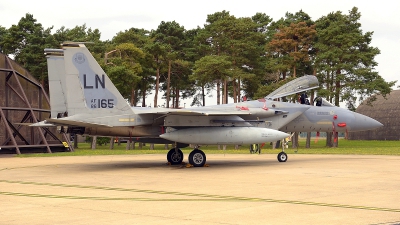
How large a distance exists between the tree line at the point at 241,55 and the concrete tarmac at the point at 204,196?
38.3 metres

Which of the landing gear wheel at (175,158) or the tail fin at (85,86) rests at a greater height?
the tail fin at (85,86)

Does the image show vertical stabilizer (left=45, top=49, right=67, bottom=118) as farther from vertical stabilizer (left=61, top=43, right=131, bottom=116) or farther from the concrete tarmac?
the concrete tarmac

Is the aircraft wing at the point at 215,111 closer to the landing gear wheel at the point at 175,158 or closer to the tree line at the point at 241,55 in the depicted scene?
the landing gear wheel at the point at 175,158

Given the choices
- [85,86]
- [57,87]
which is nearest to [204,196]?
[85,86]

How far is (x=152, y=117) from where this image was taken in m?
21.1

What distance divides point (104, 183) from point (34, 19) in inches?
2458

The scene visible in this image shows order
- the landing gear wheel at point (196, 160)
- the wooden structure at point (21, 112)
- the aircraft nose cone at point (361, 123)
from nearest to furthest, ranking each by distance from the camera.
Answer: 1. the landing gear wheel at point (196, 160)
2. the aircraft nose cone at point (361, 123)
3. the wooden structure at point (21, 112)

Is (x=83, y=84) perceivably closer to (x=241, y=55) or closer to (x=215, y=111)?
(x=215, y=111)

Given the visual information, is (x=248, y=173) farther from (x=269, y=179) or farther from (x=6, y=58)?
(x=6, y=58)

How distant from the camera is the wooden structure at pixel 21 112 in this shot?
34.9 m

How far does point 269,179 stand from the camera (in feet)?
54.0

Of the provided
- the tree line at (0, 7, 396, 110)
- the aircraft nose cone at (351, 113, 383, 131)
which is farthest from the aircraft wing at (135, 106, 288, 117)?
the tree line at (0, 7, 396, 110)

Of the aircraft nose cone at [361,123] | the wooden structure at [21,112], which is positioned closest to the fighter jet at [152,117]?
the aircraft nose cone at [361,123]

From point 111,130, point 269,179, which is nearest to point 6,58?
point 111,130
